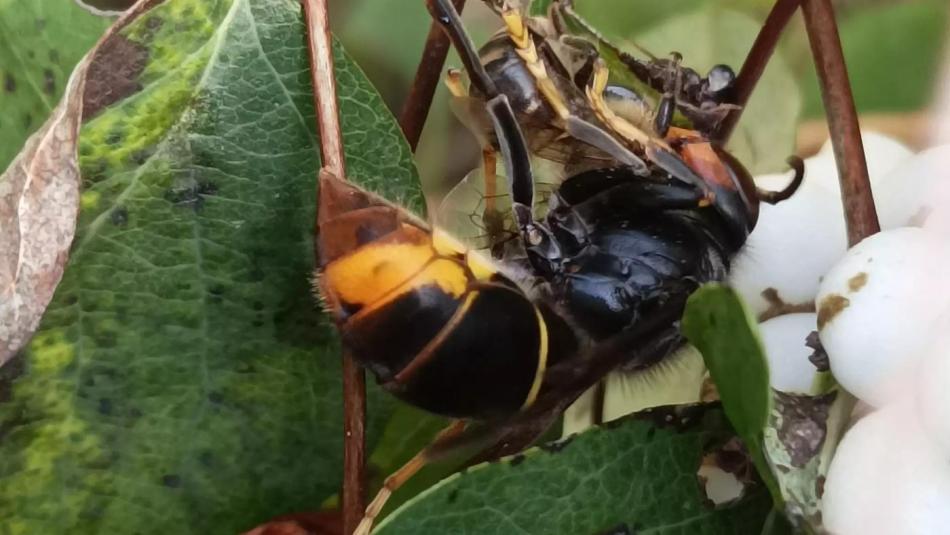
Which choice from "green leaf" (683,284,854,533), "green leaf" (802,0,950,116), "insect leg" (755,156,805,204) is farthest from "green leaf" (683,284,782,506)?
"green leaf" (802,0,950,116)

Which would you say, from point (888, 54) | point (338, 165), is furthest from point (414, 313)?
point (888, 54)

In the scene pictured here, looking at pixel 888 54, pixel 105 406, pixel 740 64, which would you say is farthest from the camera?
pixel 888 54

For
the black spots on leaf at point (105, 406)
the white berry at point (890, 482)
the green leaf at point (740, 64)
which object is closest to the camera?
the white berry at point (890, 482)

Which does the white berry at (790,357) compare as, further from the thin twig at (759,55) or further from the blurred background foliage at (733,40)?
the blurred background foliage at (733,40)

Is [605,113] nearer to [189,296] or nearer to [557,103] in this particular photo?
[557,103]

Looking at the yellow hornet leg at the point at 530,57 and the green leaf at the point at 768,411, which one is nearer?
the green leaf at the point at 768,411

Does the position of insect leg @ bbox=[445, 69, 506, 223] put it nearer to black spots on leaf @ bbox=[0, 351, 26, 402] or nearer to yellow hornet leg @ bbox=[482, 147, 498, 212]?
yellow hornet leg @ bbox=[482, 147, 498, 212]

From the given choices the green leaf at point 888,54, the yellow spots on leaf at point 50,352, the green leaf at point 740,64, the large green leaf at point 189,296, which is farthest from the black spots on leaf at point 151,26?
the green leaf at point 888,54
